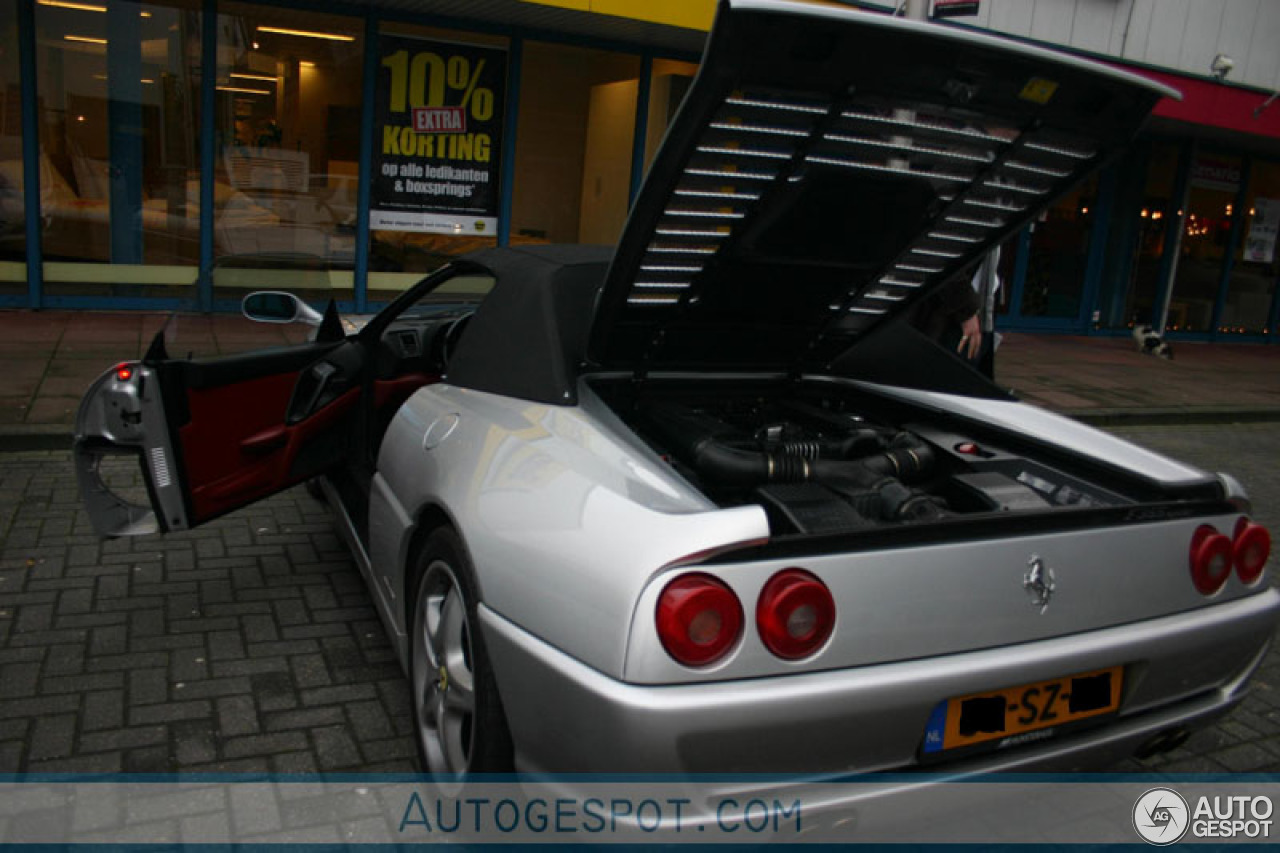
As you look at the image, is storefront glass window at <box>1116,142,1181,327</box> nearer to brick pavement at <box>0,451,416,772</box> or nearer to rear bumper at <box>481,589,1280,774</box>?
brick pavement at <box>0,451,416,772</box>

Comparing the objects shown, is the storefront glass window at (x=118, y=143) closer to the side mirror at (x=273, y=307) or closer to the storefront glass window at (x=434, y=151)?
the storefront glass window at (x=434, y=151)

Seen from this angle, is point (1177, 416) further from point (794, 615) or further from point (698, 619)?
point (698, 619)

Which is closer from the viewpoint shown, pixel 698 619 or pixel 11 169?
pixel 698 619

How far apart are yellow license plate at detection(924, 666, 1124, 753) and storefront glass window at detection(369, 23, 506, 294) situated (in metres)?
8.76

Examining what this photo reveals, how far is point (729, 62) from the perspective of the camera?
2.27 m

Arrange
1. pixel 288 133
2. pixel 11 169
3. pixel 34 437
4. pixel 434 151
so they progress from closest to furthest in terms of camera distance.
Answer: pixel 34 437 < pixel 11 169 < pixel 288 133 < pixel 434 151

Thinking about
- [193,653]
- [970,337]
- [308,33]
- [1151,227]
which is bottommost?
[193,653]

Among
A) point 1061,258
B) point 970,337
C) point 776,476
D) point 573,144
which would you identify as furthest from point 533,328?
point 1061,258

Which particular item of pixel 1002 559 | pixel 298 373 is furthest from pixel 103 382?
pixel 1002 559

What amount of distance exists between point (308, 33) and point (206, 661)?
8256mm

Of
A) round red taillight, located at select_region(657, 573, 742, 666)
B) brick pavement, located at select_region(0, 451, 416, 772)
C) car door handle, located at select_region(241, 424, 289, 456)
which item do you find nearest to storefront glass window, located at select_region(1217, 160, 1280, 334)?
brick pavement, located at select_region(0, 451, 416, 772)

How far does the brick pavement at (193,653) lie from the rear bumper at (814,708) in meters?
1.01

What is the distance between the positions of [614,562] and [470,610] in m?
0.54

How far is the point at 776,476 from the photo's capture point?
9.49 ft
